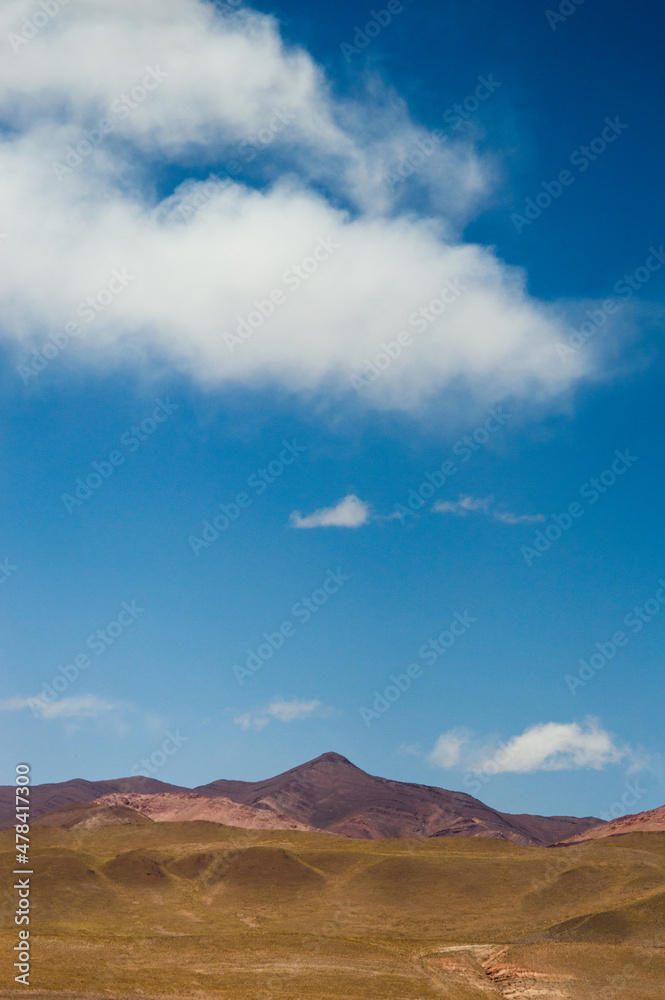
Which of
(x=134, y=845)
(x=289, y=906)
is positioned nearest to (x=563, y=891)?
(x=289, y=906)

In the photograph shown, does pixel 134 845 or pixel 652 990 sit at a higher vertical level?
pixel 134 845

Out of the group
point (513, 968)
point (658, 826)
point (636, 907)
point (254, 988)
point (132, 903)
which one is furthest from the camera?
point (658, 826)

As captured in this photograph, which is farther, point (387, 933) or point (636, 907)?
point (387, 933)

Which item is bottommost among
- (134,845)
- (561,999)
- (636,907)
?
(561,999)

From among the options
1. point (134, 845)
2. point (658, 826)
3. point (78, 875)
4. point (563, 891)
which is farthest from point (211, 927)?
point (658, 826)

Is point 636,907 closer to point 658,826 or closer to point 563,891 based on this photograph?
point 563,891

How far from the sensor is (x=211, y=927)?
82750 millimetres

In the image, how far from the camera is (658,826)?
190m

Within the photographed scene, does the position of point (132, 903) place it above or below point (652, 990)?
above

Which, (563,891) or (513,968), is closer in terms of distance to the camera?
(513,968)

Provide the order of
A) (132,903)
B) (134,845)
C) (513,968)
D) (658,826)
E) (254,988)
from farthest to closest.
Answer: (658,826) < (134,845) < (132,903) < (513,968) < (254,988)

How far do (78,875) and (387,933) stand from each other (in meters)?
38.1

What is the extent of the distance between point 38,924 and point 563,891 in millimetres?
56041

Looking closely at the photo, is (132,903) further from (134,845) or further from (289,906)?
(134,845)
